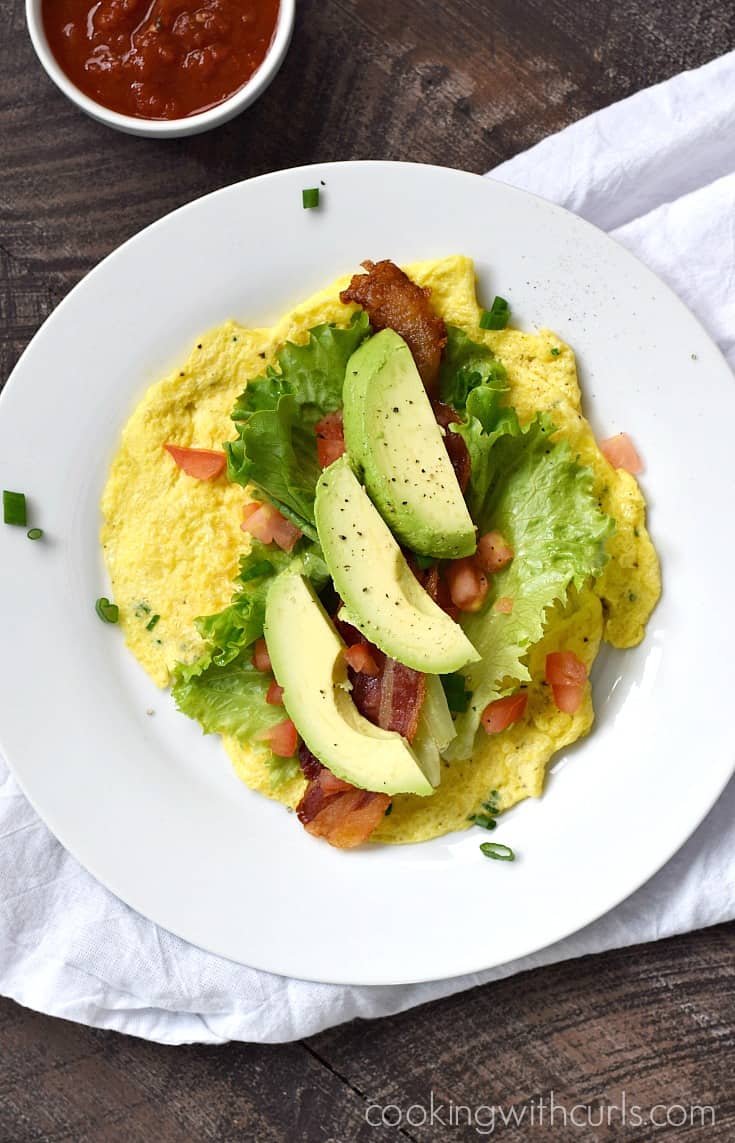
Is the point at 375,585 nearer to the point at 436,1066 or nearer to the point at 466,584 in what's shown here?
the point at 466,584

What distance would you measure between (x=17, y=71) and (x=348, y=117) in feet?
4.39

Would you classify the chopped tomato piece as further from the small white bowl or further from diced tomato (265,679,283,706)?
the small white bowl

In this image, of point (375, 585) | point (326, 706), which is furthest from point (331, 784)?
point (375, 585)

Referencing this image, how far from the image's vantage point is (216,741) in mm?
3557

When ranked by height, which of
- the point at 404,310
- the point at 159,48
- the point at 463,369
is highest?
the point at 159,48

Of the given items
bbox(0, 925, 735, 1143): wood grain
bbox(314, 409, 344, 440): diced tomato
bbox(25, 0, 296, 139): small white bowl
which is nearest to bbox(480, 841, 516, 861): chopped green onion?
bbox(0, 925, 735, 1143): wood grain

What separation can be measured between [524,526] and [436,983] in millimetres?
1816

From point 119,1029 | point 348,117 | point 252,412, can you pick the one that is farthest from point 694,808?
point 348,117

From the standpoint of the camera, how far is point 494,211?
11.1 ft

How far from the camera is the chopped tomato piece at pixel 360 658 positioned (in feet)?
10.3

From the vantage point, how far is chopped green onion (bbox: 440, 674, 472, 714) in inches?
131

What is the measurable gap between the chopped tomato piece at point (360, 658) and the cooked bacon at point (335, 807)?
42 cm

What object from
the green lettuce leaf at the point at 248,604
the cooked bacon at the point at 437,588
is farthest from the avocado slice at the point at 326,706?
the cooked bacon at the point at 437,588

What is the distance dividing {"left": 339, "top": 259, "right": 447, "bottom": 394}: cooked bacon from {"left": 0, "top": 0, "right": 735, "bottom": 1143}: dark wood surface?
0.78m
